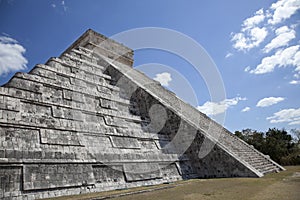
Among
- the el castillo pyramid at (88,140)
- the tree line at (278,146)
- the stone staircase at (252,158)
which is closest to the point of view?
the el castillo pyramid at (88,140)

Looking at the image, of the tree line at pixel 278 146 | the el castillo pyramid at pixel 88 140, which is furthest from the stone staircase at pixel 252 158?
the tree line at pixel 278 146

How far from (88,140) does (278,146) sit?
16.7 meters

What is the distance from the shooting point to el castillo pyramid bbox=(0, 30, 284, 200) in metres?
4.96

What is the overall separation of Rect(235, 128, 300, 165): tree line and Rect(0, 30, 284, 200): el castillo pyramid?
518cm

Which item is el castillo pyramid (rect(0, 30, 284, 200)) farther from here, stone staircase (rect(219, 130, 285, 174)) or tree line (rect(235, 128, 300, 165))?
tree line (rect(235, 128, 300, 165))

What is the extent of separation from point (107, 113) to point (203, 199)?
514cm

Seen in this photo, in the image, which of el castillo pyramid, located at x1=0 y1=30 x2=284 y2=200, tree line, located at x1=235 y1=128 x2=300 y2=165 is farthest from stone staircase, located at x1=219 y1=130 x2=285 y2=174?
tree line, located at x1=235 y1=128 x2=300 y2=165

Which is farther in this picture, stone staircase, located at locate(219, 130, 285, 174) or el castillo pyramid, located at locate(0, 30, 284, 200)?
stone staircase, located at locate(219, 130, 285, 174)

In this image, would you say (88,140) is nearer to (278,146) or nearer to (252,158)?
(252,158)

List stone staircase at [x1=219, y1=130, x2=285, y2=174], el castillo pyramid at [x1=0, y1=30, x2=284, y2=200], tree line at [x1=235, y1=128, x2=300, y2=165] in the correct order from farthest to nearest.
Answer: tree line at [x1=235, y1=128, x2=300, y2=165], stone staircase at [x1=219, y1=130, x2=285, y2=174], el castillo pyramid at [x1=0, y1=30, x2=284, y2=200]

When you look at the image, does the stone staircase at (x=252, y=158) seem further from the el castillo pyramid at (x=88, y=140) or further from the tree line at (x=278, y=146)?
the tree line at (x=278, y=146)

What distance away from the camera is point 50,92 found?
7.46m

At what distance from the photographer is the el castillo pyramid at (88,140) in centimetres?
496

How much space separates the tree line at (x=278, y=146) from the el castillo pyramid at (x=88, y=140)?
5183 mm
